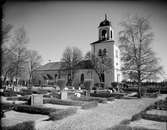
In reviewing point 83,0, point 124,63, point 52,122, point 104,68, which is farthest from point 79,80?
point 83,0

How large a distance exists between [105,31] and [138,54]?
15.6 meters

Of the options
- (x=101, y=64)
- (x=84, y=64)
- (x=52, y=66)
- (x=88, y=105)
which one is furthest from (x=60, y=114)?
(x=52, y=66)

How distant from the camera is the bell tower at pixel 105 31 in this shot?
2797cm

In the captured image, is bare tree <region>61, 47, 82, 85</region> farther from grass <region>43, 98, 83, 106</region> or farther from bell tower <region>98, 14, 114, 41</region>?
grass <region>43, 98, 83, 106</region>

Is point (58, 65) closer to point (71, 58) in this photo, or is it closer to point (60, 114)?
point (71, 58)

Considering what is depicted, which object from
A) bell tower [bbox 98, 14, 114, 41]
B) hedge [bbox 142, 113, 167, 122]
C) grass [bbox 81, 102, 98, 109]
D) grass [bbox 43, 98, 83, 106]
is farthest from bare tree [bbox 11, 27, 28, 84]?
bell tower [bbox 98, 14, 114, 41]

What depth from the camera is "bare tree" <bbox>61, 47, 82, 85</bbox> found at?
30.1 metres

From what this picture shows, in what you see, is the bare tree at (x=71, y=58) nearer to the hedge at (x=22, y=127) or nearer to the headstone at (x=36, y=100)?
the headstone at (x=36, y=100)

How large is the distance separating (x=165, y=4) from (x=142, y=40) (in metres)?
12.6

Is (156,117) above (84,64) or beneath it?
beneath

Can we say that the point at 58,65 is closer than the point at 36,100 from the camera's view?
No

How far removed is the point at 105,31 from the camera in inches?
1141

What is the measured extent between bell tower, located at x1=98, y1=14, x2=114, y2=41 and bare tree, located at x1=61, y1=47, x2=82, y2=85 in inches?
221

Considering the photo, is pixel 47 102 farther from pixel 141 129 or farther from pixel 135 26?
pixel 135 26
